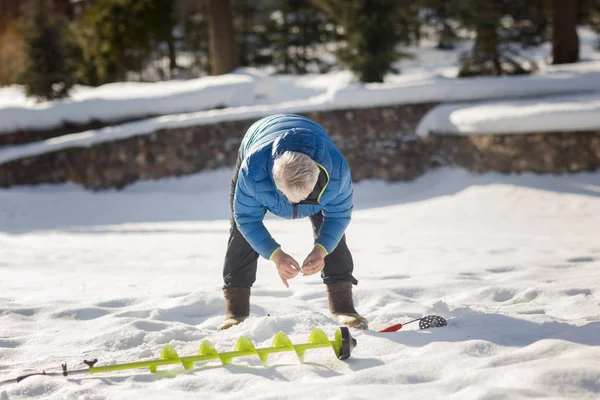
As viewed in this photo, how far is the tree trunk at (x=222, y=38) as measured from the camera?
517 inches

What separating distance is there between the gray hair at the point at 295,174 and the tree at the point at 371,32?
8.67 meters

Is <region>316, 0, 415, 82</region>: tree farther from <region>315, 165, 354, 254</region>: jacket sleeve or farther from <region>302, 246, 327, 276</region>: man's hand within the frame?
<region>302, 246, 327, 276</region>: man's hand

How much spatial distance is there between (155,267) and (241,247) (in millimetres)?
2450

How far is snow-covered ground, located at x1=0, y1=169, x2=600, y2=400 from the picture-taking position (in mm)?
2898

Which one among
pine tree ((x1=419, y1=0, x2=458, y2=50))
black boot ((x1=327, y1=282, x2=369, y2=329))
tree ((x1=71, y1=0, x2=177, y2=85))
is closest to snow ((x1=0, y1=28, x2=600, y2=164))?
tree ((x1=71, y1=0, x2=177, y2=85))

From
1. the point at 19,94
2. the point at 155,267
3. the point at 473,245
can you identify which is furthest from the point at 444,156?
the point at 19,94

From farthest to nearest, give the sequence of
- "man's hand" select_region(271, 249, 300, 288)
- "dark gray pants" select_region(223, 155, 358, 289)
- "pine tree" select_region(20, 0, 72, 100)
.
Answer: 1. "pine tree" select_region(20, 0, 72, 100)
2. "dark gray pants" select_region(223, 155, 358, 289)
3. "man's hand" select_region(271, 249, 300, 288)

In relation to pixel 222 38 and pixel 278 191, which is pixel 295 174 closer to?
pixel 278 191

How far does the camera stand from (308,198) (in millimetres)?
3227

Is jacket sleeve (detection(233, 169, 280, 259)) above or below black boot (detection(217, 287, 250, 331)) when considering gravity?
above

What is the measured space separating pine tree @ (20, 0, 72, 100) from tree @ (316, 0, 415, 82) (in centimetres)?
440

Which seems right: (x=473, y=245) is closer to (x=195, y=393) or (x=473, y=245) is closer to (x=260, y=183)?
(x=260, y=183)

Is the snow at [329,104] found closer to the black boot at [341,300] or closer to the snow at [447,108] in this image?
the snow at [447,108]

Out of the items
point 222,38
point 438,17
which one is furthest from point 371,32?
point 438,17
